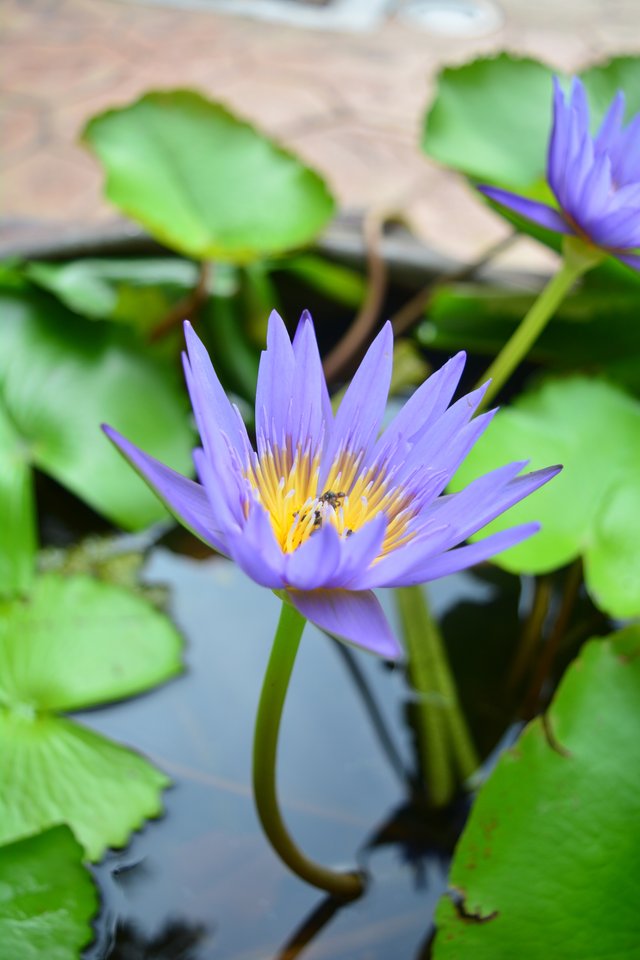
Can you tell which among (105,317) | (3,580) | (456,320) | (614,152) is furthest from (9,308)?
(614,152)

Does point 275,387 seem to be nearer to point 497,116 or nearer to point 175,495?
point 175,495

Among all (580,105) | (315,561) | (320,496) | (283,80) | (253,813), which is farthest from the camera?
(283,80)

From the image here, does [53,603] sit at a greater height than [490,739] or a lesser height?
greater

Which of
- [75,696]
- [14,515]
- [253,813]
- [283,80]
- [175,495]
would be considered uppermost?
[283,80]

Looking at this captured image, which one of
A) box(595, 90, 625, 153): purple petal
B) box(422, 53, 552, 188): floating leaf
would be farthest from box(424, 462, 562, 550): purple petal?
box(422, 53, 552, 188): floating leaf

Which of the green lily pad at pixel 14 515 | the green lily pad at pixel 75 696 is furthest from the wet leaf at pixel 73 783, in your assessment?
the green lily pad at pixel 14 515

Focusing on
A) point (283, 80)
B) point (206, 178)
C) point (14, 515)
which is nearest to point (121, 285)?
point (206, 178)

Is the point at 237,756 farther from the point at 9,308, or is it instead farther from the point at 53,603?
the point at 9,308
